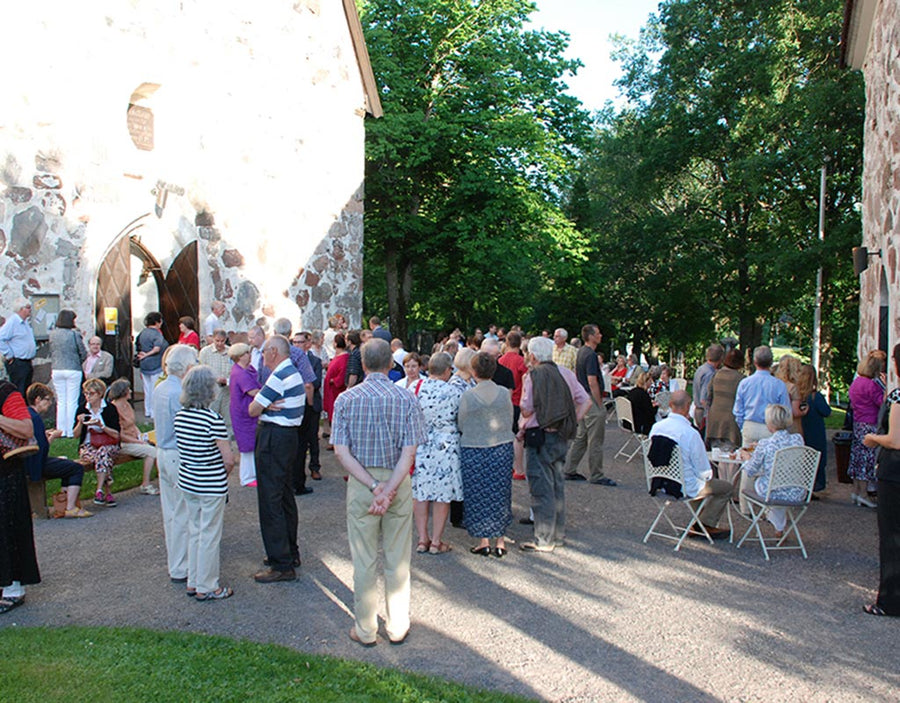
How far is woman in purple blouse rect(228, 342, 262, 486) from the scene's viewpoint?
8125 millimetres

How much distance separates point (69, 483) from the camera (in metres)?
7.95

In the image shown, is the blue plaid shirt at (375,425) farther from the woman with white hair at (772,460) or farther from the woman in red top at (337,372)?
the woman in red top at (337,372)

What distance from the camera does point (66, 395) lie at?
464 inches

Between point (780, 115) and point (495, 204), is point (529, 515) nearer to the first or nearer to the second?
point (495, 204)

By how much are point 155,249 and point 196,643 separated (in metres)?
9.94

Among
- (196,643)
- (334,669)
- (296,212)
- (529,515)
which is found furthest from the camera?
(296,212)

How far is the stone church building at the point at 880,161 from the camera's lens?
1034 centimetres

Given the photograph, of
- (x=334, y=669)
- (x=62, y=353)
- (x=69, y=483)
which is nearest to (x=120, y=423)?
(x=69, y=483)

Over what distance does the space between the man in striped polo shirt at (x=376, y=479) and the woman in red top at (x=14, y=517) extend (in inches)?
89.7

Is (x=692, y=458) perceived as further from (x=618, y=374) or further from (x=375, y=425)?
(x=618, y=374)

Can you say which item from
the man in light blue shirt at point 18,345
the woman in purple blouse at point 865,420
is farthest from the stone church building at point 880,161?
the man in light blue shirt at point 18,345

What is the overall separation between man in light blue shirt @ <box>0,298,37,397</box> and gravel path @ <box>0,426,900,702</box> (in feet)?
14.3

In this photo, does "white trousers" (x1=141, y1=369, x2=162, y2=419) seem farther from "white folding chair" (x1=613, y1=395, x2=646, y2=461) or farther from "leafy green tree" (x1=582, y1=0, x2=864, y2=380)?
"leafy green tree" (x1=582, y1=0, x2=864, y2=380)

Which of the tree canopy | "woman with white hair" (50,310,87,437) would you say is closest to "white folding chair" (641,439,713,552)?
"woman with white hair" (50,310,87,437)
